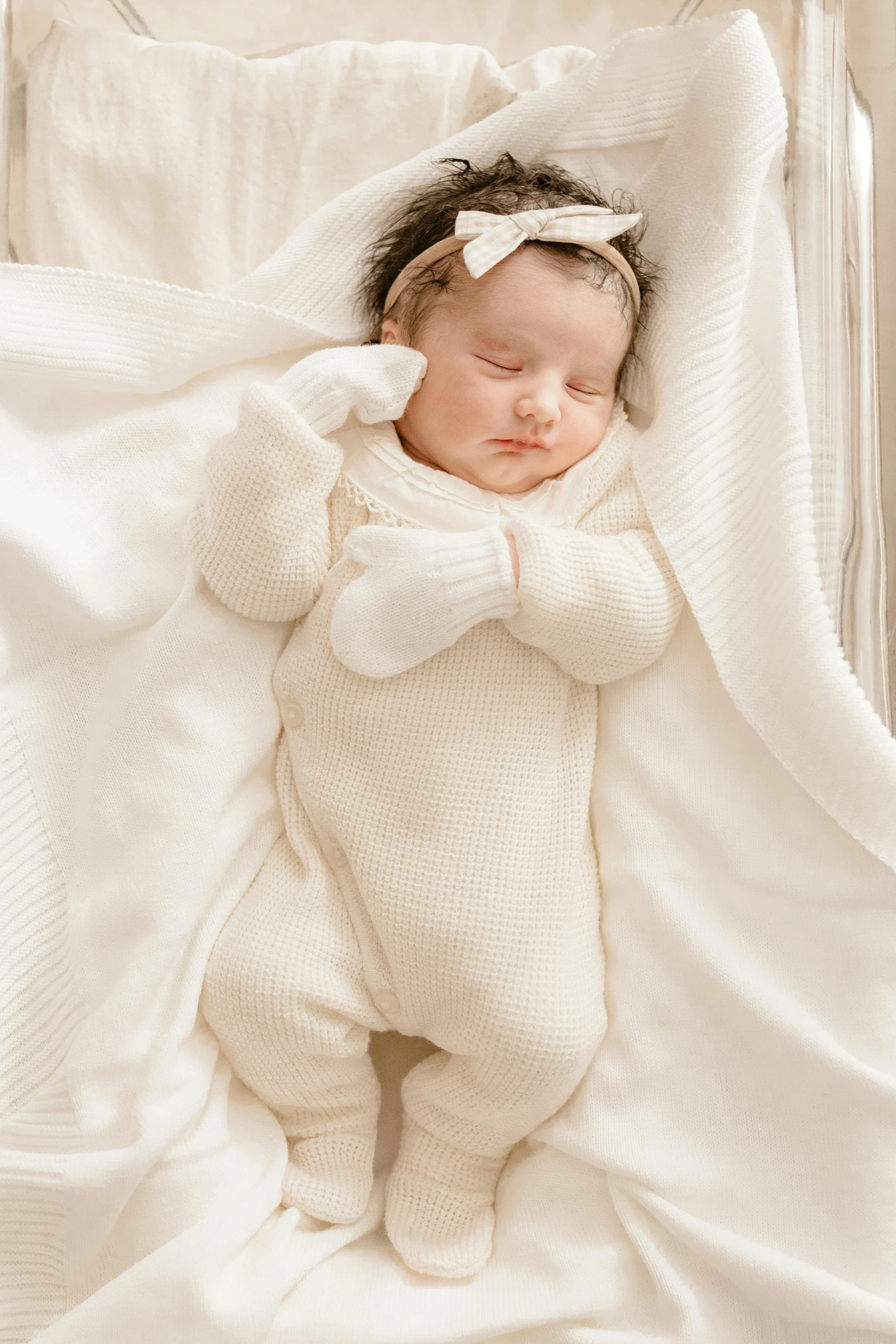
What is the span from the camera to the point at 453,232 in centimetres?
138

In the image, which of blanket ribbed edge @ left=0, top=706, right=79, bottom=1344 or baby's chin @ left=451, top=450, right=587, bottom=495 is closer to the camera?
blanket ribbed edge @ left=0, top=706, right=79, bottom=1344

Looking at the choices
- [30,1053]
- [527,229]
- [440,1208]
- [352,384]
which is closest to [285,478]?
[352,384]

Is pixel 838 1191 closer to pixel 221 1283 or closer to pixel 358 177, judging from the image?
pixel 221 1283

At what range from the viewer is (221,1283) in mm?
1140

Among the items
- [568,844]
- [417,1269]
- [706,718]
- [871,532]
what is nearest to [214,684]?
[568,844]

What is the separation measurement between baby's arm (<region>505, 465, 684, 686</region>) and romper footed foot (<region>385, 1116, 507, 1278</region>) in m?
0.52

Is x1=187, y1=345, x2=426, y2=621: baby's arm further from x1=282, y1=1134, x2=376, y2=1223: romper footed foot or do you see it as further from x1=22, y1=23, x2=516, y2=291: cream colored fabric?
x1=282, y1=1134, x2=376, y2=1223: romper footed foot

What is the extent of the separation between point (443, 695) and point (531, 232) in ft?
1.64

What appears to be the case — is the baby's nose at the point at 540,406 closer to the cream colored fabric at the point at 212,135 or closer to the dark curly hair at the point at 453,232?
the dark curly hair at the point at 453,232

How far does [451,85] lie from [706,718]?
87cm

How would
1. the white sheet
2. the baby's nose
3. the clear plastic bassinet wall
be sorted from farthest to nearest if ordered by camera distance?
the white sheet
the clear plastic bassinet wall
the baby's nose

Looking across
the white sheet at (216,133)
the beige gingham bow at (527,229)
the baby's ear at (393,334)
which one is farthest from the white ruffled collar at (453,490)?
the white sheet at (216,133)

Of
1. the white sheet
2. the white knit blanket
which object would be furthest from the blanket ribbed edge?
the white sheet

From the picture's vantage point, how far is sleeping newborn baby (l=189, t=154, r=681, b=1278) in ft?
3.93
